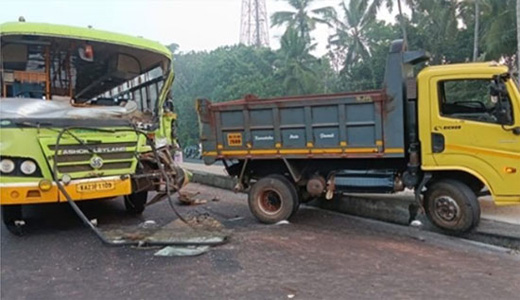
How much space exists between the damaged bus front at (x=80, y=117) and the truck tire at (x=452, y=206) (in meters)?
3.68

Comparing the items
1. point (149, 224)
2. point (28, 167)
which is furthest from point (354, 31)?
point (28, 167)

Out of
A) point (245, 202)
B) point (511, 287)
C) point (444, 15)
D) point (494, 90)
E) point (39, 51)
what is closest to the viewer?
point (511, 287)

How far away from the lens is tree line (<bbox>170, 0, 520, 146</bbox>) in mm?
26559

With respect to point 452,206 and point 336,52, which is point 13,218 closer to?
point 452,206

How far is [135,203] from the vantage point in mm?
7547

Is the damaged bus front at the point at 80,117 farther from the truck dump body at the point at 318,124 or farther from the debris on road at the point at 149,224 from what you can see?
the truck dump body at the point at 318,124

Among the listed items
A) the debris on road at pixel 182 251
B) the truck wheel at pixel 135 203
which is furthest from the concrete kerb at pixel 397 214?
the debris on road at pixel 182 251

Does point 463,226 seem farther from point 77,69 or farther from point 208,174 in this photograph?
point 208,174

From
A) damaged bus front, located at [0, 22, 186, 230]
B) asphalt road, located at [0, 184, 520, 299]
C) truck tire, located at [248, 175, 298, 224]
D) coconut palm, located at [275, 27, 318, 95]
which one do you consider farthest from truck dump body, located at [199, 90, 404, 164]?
coconut palm, located at [275, 27, 318, 95]

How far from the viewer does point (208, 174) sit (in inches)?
478

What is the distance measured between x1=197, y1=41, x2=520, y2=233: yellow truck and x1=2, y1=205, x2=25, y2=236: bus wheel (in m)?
2.86

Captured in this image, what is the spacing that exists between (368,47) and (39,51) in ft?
104

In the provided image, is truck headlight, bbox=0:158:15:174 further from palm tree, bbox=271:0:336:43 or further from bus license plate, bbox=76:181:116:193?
palm tree, bbox=271:0:336:43

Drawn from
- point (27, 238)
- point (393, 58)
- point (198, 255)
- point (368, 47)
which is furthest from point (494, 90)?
point (368, 47)
